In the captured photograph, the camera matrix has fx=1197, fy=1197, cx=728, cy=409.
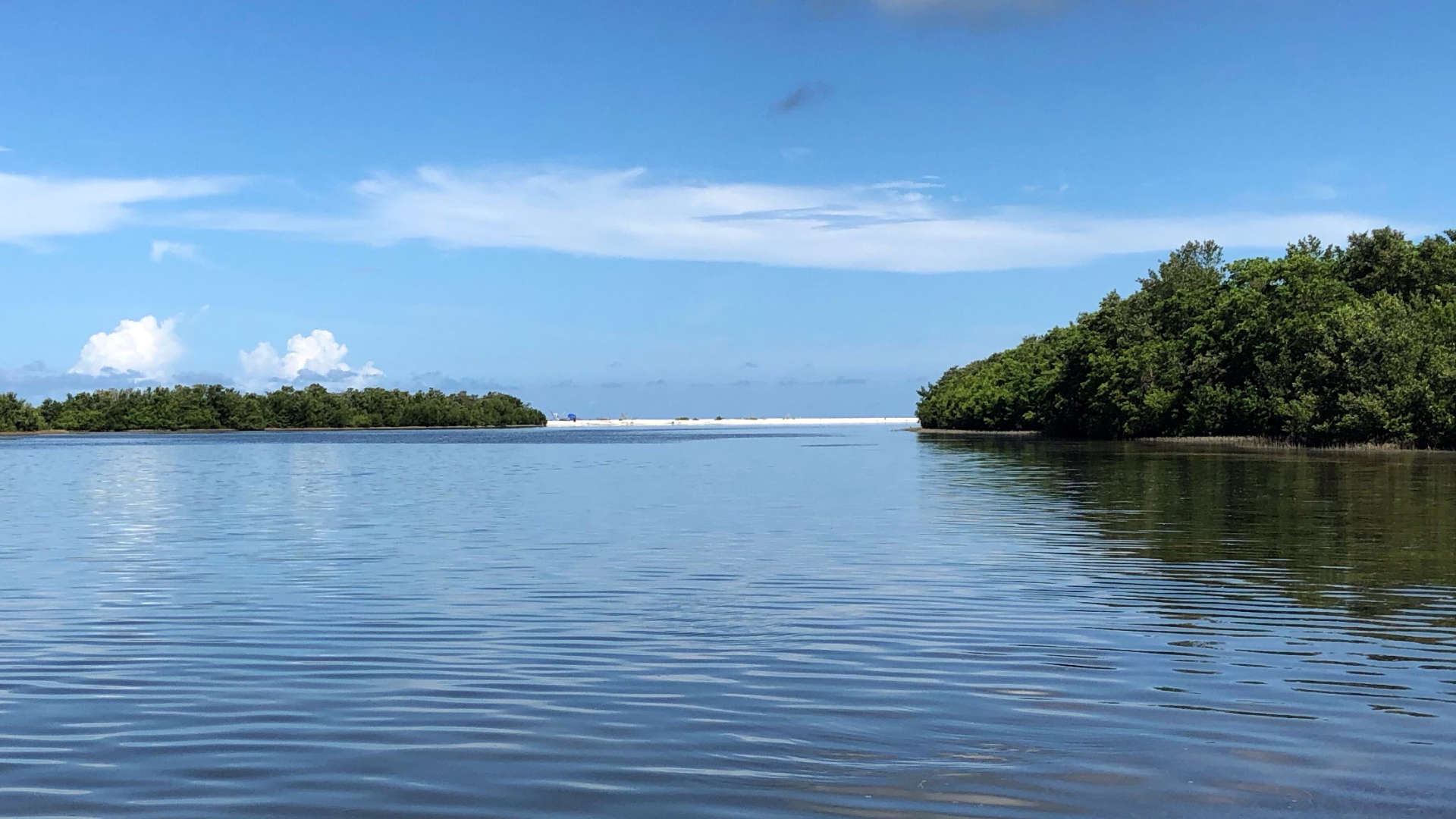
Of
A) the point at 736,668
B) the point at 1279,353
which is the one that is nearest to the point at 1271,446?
the point at 1279,353

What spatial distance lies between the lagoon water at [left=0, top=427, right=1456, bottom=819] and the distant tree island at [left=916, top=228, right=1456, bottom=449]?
6761cm

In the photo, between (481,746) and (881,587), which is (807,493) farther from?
(481,746)

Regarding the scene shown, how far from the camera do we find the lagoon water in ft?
29.6

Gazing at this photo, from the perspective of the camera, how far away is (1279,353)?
11006cm

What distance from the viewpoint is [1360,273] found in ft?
425

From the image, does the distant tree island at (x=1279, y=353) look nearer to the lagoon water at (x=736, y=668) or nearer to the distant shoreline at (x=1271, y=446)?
the distant shoreline at (x=1271, y=446)

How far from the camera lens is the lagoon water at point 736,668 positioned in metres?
9.03

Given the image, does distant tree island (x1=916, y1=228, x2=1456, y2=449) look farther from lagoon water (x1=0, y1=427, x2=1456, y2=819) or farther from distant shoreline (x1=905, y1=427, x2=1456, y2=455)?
lagoon water (x1=0, y1=427, x2=1456, y2=819)

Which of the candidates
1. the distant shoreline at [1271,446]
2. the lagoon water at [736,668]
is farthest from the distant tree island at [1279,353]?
the lagoon water at [736,668]

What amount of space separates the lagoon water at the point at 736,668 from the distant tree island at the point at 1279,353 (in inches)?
2662

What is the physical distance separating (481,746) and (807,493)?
36.5m

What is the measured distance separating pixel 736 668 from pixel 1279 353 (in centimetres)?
10929

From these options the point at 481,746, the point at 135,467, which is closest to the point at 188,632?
the point at 481,746

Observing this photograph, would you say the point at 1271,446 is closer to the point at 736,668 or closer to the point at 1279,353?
the point at 1279,353
